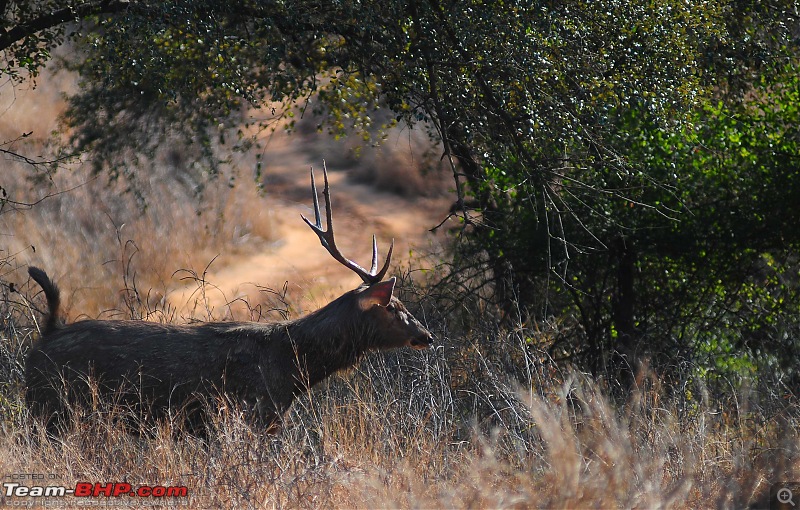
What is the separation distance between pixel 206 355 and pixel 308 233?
15430 mm

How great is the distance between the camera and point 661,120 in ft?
25.8

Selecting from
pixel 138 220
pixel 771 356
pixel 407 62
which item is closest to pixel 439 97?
pixel 407 62

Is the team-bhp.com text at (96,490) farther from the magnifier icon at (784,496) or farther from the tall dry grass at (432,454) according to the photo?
the magnifier icon at (784,496)

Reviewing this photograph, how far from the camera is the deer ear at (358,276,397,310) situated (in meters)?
7.07

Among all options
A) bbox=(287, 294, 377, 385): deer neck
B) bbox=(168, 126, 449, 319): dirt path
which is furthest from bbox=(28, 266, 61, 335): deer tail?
bbox=(168, 126, 449, 319): dirt path

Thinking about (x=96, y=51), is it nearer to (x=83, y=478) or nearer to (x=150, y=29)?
(x=150, y=29)

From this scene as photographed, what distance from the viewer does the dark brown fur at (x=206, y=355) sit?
663 cm

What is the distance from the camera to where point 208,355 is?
6.81m

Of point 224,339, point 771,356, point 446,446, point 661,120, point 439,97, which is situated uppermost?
point 439,97

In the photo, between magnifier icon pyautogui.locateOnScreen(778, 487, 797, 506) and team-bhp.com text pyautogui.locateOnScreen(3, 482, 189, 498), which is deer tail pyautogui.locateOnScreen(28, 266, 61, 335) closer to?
team-bhp.com text pyautogui.locateOnScreen(3, 482, 189, 498)

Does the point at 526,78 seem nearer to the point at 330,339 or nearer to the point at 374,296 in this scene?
the point at 374,296

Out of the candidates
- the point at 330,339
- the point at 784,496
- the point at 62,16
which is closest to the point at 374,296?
the point at 330,339

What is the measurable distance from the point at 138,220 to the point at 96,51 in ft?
30.2

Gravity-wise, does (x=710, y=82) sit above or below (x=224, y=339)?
above
